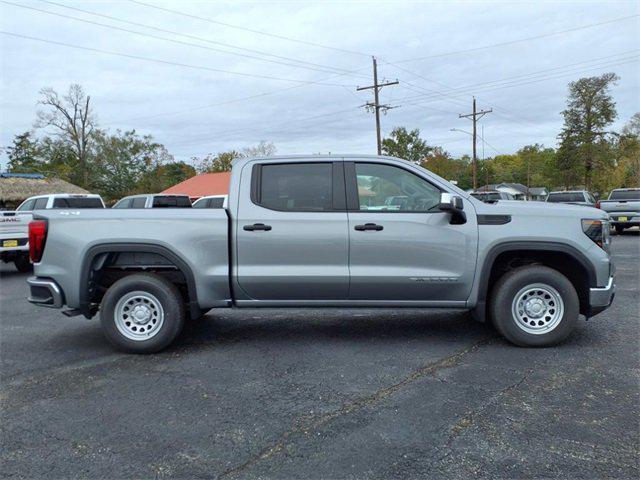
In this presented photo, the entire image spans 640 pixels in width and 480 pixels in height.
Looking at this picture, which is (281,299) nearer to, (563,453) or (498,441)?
(498,441)

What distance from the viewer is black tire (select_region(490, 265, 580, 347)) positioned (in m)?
4.77

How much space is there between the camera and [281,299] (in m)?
4.98

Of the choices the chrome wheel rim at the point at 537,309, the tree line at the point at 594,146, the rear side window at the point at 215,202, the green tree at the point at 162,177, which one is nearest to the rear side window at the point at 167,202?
the chrome wheel rim at the point at 537,309

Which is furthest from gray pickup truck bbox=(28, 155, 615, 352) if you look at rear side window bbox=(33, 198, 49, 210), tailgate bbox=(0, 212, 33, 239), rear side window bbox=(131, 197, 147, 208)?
rear side window bbox=(131, 197, 147, 208)

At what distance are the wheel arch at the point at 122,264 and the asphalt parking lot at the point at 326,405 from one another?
557 mm

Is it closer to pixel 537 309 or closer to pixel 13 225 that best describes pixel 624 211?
pixel 537 309

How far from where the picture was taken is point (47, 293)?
4.89 m

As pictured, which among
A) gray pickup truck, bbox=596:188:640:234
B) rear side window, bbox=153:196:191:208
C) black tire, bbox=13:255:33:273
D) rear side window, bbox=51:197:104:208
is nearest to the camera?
rear side window, bbox=153:196:191:208

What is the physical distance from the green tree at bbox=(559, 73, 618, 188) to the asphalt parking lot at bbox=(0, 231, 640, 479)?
Answer: 5147cm

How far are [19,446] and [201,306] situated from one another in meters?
2.08

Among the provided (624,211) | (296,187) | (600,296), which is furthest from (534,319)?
(624,211)

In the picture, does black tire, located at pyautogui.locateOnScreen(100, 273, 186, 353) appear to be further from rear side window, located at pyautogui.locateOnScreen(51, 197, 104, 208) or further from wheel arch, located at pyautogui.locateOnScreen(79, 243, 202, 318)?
rear side window, located at pyautogui.locateOnScreen(51, 197, 104, 208)

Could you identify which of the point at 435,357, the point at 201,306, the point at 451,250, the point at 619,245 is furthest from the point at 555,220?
the point at 619,245

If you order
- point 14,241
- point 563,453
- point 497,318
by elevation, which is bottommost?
point 563,453
